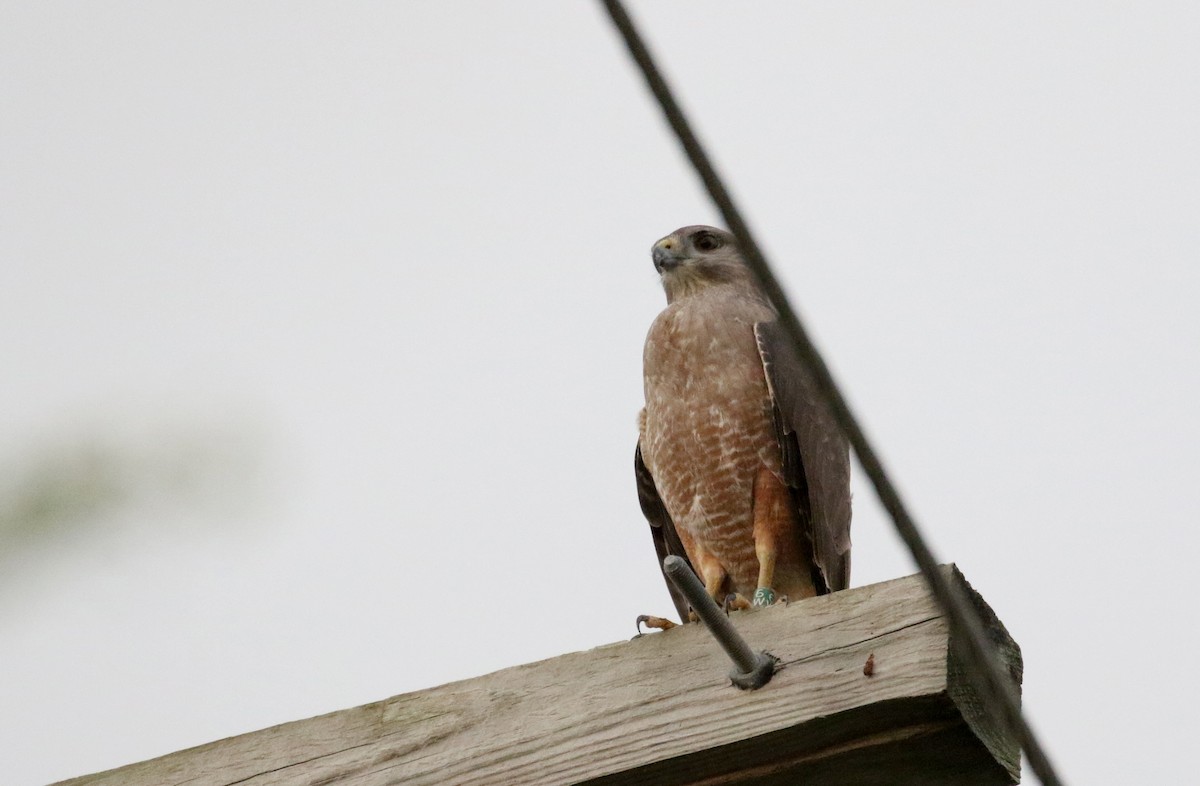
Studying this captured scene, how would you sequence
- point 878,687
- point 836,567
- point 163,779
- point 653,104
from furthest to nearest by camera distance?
point 836,567 → point 163,779 → point 878,687 → point 653,104

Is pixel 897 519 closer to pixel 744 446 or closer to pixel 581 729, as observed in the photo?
pixel 581 729

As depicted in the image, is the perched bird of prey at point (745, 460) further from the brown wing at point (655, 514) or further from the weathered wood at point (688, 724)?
the weathered wood at point (688, 724)

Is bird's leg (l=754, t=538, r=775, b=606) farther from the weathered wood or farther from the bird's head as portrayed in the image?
the weathered wood

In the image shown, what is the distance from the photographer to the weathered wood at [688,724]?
217 centimetres

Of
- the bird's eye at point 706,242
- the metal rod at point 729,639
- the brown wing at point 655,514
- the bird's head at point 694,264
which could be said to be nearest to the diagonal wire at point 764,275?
the metal rod at point 729,639

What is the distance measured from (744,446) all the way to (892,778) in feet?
7.33

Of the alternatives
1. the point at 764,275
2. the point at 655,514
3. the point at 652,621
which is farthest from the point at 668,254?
the point at 764,275

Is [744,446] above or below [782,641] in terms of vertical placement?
below

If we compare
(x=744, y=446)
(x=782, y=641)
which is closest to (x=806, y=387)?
(x=744, y=446)

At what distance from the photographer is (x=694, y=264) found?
18.0 feet

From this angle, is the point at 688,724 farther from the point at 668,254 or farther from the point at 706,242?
the point at 706,242

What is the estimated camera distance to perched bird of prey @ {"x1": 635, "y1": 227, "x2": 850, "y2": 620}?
4.38 meters

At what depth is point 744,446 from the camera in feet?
14.5

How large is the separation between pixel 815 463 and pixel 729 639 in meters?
2.23
